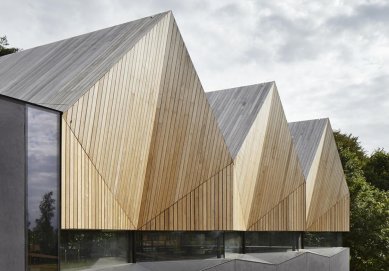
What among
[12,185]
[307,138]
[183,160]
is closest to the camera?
[12,185]

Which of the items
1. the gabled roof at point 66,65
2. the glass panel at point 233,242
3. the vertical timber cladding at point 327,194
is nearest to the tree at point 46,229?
the gabled roof at point 66,65

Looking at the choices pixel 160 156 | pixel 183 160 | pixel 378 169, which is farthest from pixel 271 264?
pixel 378 169

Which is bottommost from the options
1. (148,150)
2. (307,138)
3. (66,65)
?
(148,150)

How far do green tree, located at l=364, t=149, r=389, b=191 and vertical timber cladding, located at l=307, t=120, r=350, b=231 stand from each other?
1625 centimetres

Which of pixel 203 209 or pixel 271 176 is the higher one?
pixel 271 176

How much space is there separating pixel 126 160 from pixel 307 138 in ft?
50.3

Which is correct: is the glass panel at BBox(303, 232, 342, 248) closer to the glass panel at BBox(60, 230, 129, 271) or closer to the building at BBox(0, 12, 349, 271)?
the building at BBox(0, 12, 349, 271)

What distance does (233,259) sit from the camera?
16.8 m

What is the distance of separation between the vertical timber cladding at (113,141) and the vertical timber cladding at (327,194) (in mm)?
11817

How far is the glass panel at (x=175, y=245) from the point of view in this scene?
13.2 m

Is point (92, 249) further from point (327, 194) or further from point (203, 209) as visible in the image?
point (327, 194)

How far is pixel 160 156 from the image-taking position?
1332 cm

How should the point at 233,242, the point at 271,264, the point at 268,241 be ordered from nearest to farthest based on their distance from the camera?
the point at 233,242, the point at 271,264, the point at 268,241

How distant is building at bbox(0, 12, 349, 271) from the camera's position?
9688mm
